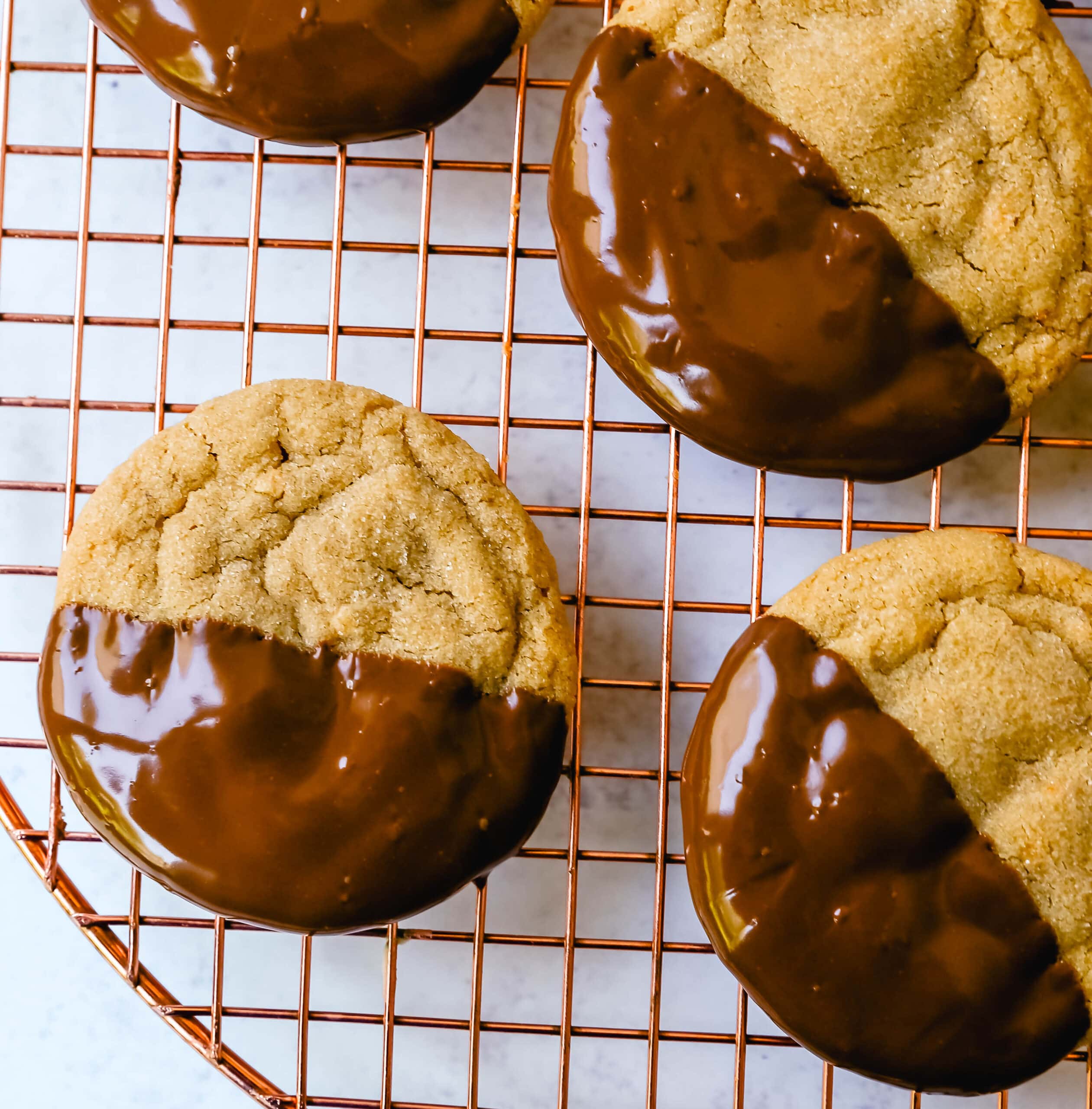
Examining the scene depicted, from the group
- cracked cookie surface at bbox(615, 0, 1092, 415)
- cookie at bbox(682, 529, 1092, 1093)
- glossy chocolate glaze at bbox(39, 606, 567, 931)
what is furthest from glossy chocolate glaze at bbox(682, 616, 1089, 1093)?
cracked cookie surface at bbox(615, 0, 1092, 415)

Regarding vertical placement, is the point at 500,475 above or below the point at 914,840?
above

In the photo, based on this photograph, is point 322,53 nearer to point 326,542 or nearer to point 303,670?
point 326,542

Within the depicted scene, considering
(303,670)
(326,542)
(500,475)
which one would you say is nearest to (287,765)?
(303,670)

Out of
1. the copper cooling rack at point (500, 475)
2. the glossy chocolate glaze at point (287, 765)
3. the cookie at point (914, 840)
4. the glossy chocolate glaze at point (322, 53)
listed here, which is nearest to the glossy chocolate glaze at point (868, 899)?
the cookie at point (914, 840)

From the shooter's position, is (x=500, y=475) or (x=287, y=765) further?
(x=500, y=475)

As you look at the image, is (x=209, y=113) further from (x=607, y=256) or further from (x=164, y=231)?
(x=607, y=256)

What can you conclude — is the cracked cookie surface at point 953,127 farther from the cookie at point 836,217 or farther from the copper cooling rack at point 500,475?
the copper cooling rack at point 500,475

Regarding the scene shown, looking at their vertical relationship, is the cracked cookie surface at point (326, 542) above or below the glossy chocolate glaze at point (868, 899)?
above
